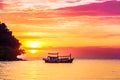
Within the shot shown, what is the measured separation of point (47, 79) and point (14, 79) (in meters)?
7.51

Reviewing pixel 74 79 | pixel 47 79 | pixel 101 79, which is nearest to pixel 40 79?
pixel 47 79

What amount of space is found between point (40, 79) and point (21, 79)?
4364 mm

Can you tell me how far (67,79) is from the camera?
3824 inches

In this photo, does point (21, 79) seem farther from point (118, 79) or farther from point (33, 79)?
point (118, 79)

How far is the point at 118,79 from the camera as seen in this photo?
328 feet

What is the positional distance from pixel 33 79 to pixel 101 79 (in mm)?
15901

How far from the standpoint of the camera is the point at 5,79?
9612 cm

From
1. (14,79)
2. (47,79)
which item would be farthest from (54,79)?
(14,79)

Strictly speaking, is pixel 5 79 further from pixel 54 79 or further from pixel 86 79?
pixel 86 79

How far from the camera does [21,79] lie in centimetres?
9856

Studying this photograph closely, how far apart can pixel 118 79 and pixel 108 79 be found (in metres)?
2.81

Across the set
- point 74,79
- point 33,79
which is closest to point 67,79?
point 74,79

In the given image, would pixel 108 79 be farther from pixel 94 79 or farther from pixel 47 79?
pixel 47 79

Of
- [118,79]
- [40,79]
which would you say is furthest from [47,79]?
[118,79]
